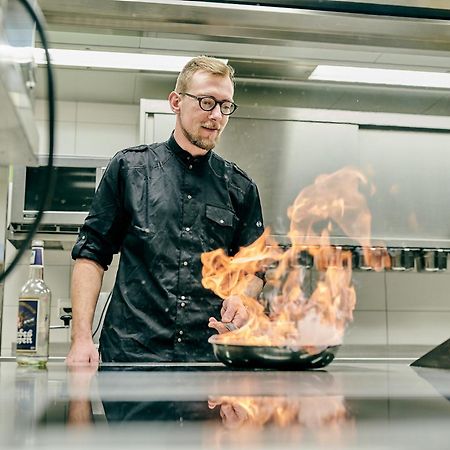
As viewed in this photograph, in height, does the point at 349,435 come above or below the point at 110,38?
below

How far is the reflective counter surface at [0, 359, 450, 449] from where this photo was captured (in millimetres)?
388

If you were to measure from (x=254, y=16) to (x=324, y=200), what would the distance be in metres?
2.02

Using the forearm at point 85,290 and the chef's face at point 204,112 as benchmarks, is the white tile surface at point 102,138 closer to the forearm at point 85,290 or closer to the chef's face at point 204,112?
the chef's face at point 204,112

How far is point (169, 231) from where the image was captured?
1.77 m

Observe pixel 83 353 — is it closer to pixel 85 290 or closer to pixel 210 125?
pixel 85 290

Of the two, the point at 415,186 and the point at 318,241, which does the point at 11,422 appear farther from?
the point at 415,186

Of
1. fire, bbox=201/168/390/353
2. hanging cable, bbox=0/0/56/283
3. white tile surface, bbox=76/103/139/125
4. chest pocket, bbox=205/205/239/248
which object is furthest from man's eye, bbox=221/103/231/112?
white tile surface, bbox=76/103/139/125

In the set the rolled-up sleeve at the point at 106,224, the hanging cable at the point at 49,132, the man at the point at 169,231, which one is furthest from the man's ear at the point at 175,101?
the hanging cable at the point at 49,132

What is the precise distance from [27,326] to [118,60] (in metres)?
1.81

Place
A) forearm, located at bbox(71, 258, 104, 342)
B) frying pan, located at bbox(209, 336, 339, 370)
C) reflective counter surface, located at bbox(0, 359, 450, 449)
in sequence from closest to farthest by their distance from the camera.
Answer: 1. reflective counter surface, located at bbox(0, 359, 450, 449)
2. frying pan, located at bbox(209, 336, 339, 370)
3. forearm, located at bbox(71, 258, 104, 342)

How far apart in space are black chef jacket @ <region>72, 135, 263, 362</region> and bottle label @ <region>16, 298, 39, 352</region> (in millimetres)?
492

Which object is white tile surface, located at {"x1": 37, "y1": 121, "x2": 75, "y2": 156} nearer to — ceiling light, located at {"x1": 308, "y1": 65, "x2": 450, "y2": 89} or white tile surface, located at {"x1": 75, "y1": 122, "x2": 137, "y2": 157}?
white tile surface, located at {"x1": 75, "y1": 122, "x2": 137, "y2": 157}

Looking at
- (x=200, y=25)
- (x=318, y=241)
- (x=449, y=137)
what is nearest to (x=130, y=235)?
(x=200, y=25)

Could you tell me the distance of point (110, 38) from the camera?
2457mm
